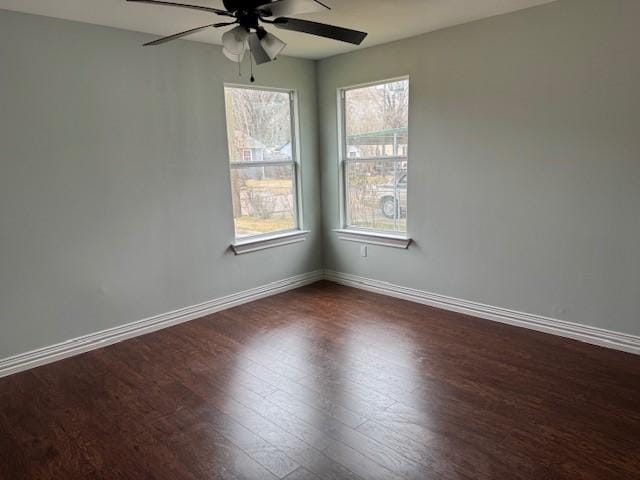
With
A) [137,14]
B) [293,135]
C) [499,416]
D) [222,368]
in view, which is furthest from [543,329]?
[137,14]

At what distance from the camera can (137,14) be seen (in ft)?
9.52

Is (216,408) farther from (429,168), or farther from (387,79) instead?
(387,79)

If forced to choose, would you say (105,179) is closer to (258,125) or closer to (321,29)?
(258,125)

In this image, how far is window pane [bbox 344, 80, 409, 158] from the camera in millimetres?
4074

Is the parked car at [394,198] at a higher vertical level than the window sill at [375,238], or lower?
higher

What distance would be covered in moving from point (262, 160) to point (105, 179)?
1.53 meters

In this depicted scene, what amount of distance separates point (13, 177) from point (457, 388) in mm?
3115

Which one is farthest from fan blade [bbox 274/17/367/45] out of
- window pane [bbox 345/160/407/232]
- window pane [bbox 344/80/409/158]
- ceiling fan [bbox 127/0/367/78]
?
window pane [bbox 345/160/407/232]

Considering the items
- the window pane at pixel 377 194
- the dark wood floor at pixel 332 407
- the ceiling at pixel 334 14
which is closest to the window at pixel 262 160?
the window pane at pixel 377 194

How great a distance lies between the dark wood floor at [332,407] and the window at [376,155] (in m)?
1.27

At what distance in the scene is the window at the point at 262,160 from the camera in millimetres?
4125

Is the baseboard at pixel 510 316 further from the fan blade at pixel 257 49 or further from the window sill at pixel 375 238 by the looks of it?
the fan blade at pixel 257 49

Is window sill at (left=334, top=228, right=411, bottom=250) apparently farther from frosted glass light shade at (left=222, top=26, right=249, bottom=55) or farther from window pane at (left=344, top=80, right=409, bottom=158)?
frosted glass light shade at (left=222, top=26, right=249, bottom=55)

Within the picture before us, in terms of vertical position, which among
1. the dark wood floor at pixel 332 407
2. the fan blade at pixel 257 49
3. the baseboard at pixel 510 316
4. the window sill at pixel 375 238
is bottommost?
the dark wood floor at pixel 332 407
